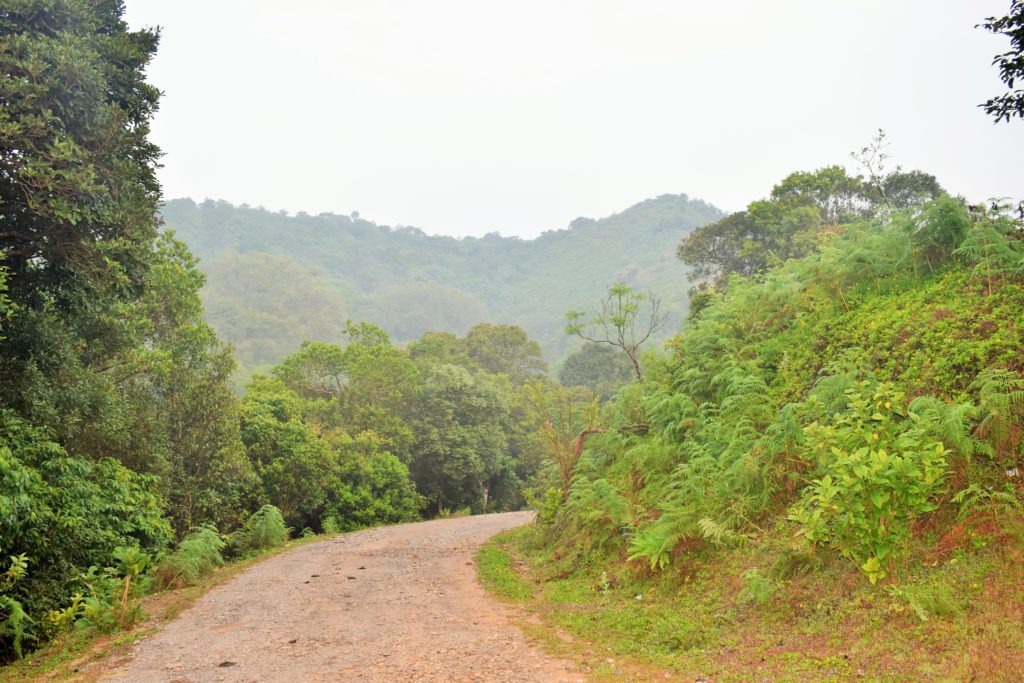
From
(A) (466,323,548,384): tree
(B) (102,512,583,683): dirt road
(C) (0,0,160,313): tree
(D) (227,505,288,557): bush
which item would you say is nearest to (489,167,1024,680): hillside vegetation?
(B) (102,512,583,683): dirt road

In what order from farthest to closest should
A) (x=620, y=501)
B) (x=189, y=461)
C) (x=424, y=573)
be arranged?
1. (x=189, y=461)
2. (x=424, y=573)
3. (x=620, y=501)

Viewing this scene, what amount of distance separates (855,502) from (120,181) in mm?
11686

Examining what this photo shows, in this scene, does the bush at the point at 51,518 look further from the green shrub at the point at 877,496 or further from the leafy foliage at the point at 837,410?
the green shrub at the point at 877,496

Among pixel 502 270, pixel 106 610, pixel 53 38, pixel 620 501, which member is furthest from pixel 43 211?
pixel 502 270

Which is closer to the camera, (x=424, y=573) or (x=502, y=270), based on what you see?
A: (x=424, y=573)

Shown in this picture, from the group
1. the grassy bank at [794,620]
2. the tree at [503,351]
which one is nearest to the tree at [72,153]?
the grassy bank at [794,620]

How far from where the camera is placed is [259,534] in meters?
17.1

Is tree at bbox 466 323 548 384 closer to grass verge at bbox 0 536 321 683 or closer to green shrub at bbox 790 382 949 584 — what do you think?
grass verge at bbox 0 536 321 683

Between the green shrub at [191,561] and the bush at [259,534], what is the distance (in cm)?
207

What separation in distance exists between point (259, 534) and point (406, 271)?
406ft

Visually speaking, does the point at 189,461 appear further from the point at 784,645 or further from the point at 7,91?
the point at 784,645

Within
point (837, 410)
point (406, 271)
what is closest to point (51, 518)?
point (837, 410)

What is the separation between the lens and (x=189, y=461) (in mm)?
16562

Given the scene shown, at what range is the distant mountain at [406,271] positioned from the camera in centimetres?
8438
